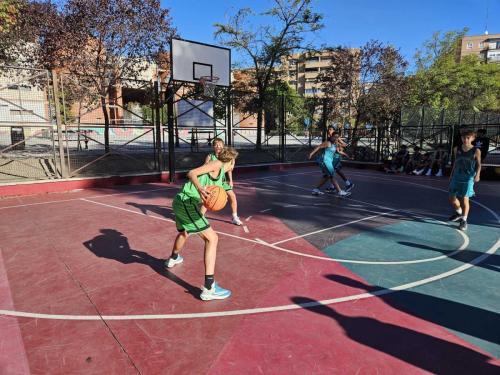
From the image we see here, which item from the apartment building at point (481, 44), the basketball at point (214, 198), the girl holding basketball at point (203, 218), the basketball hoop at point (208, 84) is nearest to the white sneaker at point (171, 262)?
the girl holding basketball at point (203, 218)

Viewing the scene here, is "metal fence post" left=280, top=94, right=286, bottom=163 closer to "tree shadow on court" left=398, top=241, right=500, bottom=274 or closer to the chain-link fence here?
the chain-link fence

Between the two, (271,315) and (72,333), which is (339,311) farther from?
(72,333)

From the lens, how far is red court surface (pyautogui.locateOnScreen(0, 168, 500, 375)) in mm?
2865

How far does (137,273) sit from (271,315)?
2.00 meters

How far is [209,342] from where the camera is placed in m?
3.11

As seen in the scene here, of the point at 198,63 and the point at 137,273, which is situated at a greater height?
the point at 198,63

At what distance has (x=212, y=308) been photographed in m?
3.70

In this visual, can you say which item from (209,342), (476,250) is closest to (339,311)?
(209,342)

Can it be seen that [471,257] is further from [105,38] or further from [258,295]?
[105,38]

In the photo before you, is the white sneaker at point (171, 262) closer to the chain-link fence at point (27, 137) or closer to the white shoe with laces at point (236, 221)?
the white shoe with laces at point (236, 221)

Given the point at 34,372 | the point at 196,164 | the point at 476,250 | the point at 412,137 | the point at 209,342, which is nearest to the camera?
the point at 34,372

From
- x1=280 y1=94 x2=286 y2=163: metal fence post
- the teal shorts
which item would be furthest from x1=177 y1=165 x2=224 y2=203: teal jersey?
x1=280 y1=94 x2=286 y2=163: metal fence post

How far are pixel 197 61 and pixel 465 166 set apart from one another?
1031 cm

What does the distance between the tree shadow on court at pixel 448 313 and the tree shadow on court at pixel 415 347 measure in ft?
1.11
